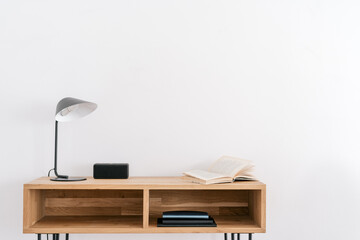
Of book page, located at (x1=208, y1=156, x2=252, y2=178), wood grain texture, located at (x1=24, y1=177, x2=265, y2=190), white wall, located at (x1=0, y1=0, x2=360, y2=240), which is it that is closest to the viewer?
wood grain texture, located at (x1=24, y1=177, x2=265, y2=190)

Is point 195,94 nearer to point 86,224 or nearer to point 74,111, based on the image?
point 74,111

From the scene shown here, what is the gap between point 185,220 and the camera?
6.14 ft

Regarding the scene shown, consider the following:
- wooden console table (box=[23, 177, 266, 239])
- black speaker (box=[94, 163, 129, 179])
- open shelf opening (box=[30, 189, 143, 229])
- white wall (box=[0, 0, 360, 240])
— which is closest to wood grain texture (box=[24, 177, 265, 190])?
wooden console table (box=[23, 177, 266, 239])

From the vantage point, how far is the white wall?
220cm

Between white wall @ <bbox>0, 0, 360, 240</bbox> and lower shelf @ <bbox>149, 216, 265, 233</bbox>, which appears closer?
lower shelf @ <bbox>149, 216, 265, 233</bbox>

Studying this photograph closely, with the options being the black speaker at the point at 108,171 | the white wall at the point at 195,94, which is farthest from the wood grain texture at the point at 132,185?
the white wall at the point at 195,94

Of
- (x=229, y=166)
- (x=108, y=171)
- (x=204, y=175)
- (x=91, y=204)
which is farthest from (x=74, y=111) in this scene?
(x=229, y=166)

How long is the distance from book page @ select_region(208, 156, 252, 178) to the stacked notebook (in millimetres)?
254

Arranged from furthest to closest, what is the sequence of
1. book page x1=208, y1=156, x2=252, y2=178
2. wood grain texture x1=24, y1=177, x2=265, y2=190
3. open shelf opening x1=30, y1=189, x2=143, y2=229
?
1. open shelf opening x1=30, y1=189, x2=143, y2=229
2. book page x1=208, y1=156, x2=252, y2=178
3. wood grain texture x1=24, y1=177, x2=265, y2=190

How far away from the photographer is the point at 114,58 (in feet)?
7.38

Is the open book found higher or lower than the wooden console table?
higher

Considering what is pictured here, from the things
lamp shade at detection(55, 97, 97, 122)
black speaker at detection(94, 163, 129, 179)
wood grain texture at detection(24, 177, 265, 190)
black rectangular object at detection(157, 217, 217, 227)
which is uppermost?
lamp shade at detection(55, 97, 97, 122)

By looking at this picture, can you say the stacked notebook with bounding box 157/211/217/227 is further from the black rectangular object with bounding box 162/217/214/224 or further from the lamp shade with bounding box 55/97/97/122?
the lamp shade with bounding box 55/97/97/122

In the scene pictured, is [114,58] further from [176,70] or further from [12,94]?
[12,94]
